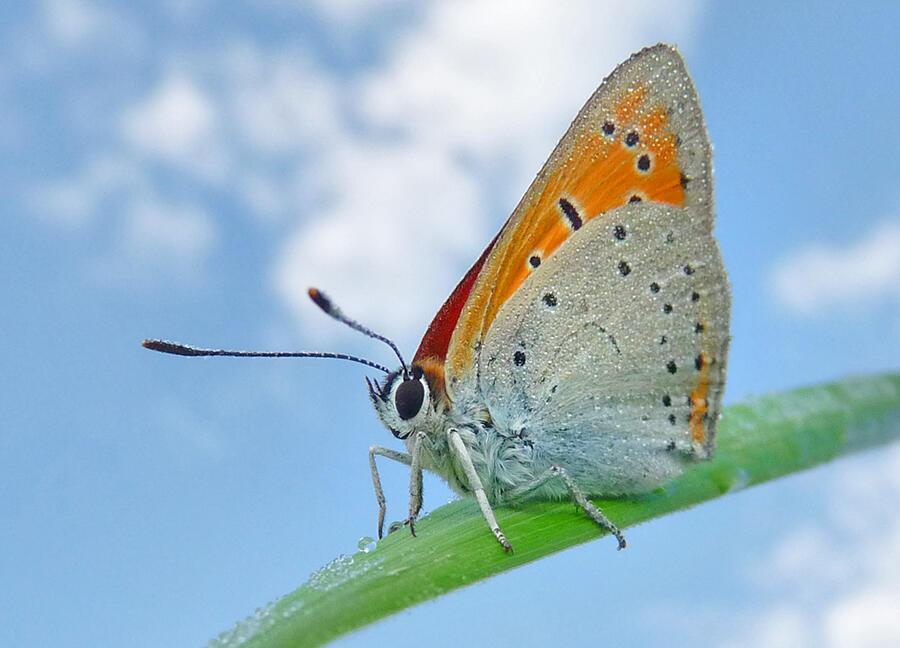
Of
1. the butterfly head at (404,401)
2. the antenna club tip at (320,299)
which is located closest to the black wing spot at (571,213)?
the butterfly head at (404,401)

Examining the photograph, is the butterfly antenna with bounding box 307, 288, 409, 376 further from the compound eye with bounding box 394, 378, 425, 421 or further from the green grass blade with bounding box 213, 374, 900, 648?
the green grass blade with bounding box 213, 374, 900, 648

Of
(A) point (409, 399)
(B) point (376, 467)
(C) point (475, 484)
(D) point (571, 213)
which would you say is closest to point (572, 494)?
(C) point (475, 484)

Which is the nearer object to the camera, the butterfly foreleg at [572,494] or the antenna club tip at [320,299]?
the butterfly foreleg at [572,494]

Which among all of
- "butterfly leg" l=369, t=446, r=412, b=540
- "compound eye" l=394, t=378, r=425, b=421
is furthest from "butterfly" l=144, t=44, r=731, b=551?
"butterfly leg" l=369, t=446, r=412, b=540

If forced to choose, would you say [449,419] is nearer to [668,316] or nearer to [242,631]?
[668,316]

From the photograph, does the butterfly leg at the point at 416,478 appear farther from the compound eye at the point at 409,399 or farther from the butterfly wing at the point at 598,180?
the butterfly wing at the point at 598,180

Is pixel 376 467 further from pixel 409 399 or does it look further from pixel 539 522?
pixel 539 522
